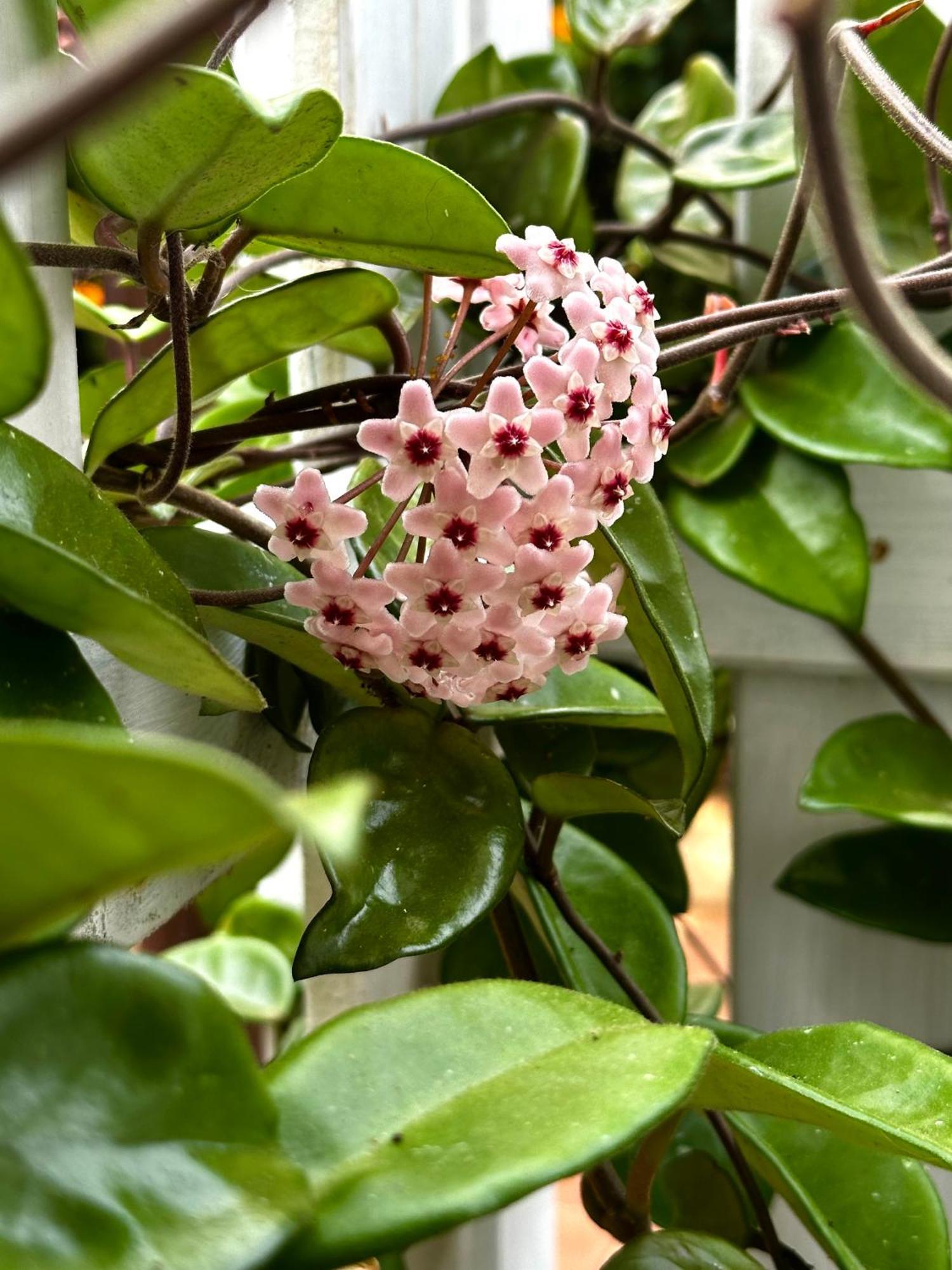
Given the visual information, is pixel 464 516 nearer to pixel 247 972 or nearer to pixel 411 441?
pixel 411 441

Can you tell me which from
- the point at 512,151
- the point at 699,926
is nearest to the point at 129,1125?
the point at 512,151

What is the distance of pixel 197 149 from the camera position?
327 mm

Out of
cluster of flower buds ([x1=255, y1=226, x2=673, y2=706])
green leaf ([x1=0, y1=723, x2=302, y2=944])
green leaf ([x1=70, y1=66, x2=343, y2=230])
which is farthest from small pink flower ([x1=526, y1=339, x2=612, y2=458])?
green leaf ([x1=0, y1=723, x2=302, y2=944])

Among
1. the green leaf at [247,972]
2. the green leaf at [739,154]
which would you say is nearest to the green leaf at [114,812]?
the green leaf at [739,154]

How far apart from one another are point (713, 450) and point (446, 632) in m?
0.32

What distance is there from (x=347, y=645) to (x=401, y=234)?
0.14 meters

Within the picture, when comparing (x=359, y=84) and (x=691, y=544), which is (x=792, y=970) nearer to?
(x=691, y=544)

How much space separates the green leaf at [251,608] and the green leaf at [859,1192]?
0.22 metres

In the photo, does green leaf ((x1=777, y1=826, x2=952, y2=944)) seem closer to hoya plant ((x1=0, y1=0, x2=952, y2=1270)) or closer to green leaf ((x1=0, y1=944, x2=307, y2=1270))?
hoya plant ((x1=0, y1=0, x2=952, y2=1270))

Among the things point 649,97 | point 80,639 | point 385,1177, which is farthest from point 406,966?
point 649,97

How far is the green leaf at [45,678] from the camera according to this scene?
0.30 metres

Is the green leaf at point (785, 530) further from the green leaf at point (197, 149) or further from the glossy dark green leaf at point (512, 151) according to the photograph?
the green leaf at point (197, 149)

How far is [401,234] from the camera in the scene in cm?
42

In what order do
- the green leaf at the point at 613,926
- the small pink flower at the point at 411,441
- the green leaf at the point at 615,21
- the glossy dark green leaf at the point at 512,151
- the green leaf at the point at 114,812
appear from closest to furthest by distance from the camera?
1. the green leaf at the point at 114,812
2. the small pink flower at the point at 411,441
3. the green leaf at the point at 613,926
4. the glossy dark green leaf at the point at 512,151
5. the green leaf at the point at 615,21
